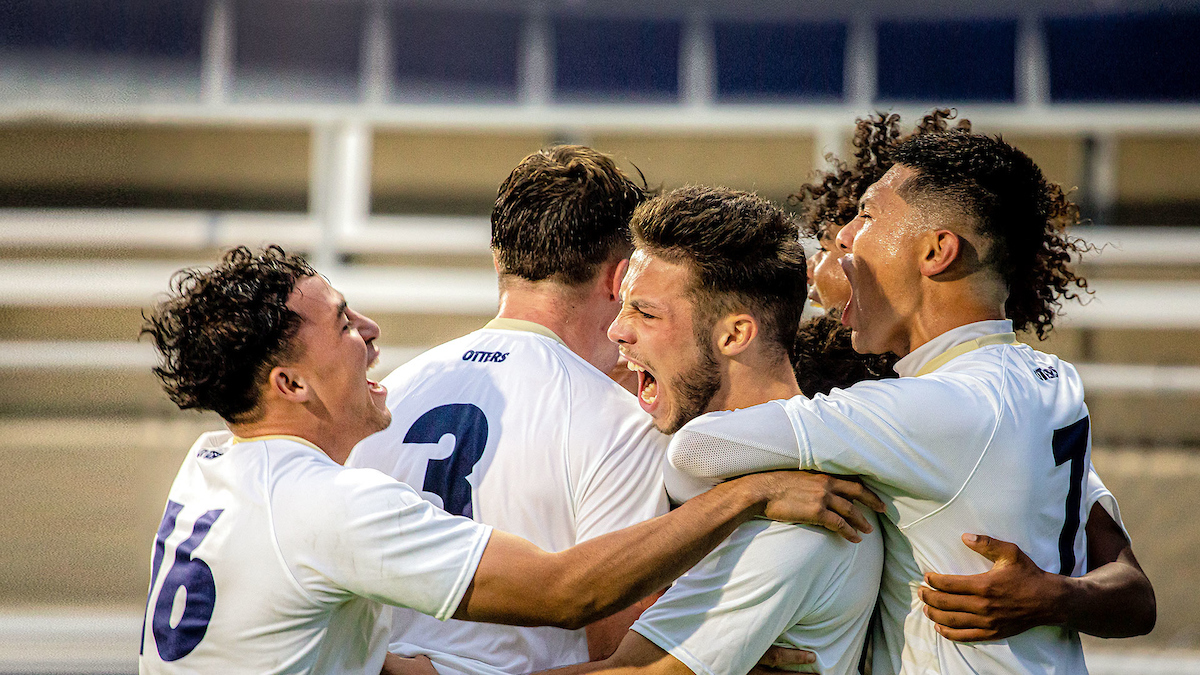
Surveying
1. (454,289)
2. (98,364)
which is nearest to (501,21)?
(454,289)

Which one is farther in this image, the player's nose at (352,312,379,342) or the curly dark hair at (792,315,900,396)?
the curly dark hair at (792,315,900,396)

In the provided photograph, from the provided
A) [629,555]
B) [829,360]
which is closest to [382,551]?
[629,555]

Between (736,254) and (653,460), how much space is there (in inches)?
20.9

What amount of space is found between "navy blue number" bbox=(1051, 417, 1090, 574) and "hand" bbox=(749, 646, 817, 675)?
0.67 m

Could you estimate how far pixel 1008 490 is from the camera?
7.19 ft

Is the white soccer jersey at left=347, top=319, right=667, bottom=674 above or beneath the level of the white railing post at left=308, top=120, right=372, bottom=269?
beneath

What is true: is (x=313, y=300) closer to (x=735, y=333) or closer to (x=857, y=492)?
(x=735, y=333)

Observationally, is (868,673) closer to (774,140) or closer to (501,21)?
(774,140)

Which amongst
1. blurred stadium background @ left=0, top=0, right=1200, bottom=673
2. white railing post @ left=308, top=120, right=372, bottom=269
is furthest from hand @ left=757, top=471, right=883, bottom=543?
white railing post @ left=308, top=120, right=372, bottom=269

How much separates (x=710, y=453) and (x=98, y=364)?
25.3ft

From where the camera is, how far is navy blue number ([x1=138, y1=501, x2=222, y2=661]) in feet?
6.81

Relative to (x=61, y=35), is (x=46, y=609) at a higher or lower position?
lower

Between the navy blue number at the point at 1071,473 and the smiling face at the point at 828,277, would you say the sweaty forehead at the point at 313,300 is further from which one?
the navy blue number at the point at 1071,473

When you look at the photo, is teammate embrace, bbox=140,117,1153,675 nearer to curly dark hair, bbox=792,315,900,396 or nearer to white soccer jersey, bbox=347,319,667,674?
white soccer jersey, bbox=347,319,667,674
